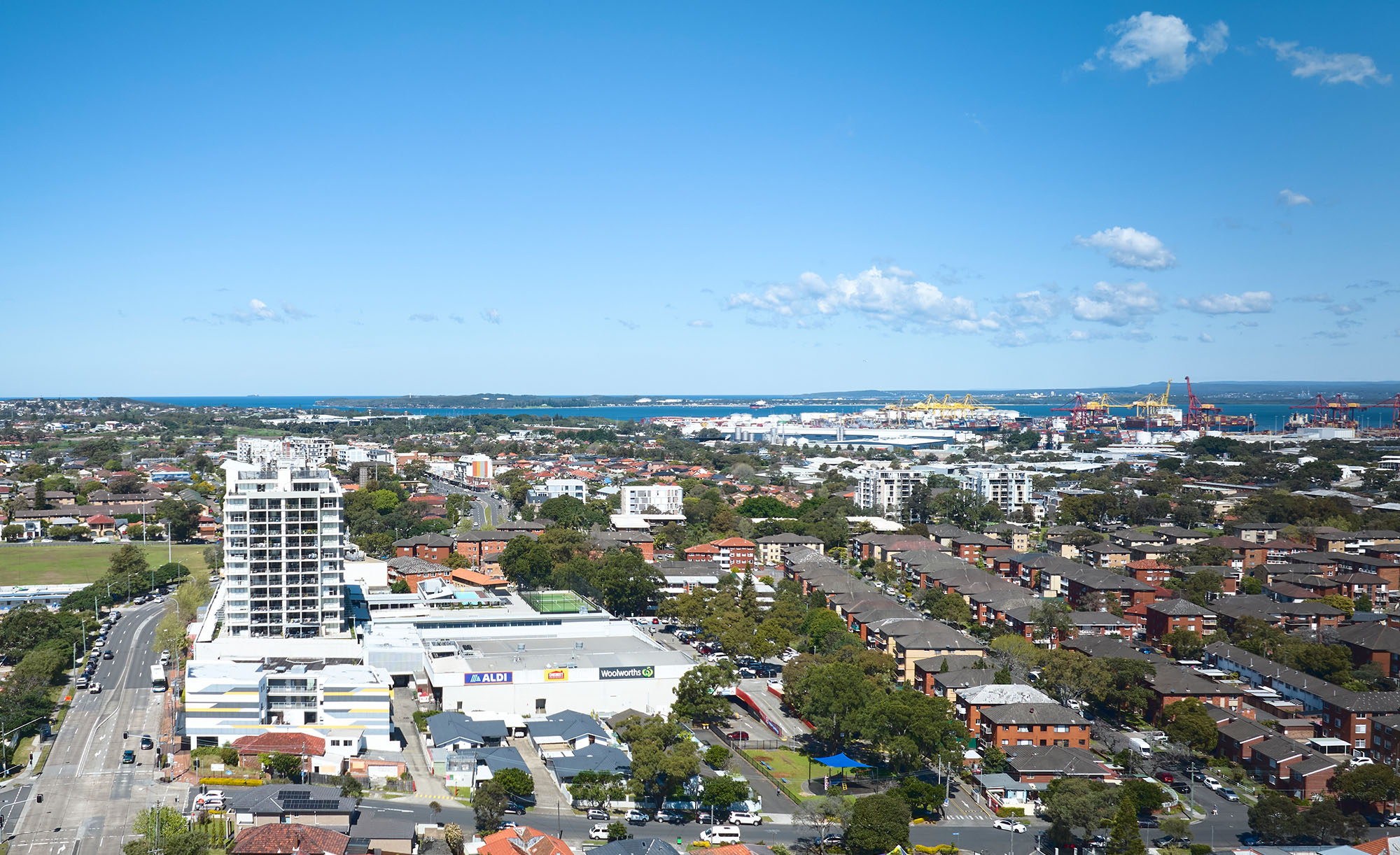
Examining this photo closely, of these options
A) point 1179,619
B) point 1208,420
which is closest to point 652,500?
point 1179,619

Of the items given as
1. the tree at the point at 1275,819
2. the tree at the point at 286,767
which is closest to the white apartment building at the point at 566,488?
the tree at the point at 286,767

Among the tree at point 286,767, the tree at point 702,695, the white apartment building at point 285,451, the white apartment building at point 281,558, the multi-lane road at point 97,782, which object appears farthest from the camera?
the white apartment building at point 285,451

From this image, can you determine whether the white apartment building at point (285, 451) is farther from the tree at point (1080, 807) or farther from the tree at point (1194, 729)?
the tree at point (1194, 729)

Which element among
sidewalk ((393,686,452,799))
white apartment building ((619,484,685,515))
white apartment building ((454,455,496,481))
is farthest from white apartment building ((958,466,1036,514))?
sidewalk ((393,686,452,799))

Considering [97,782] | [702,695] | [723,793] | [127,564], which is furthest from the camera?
[127,564]

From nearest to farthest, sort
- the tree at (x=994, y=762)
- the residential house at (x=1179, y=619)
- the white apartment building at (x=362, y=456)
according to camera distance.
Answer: the tree at (x=994, y=762) → the residential house at (x=1179, y=619) → the white apartment building at (x=362, y=456)

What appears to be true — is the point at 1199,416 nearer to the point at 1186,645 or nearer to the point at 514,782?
the point at 1186,645
